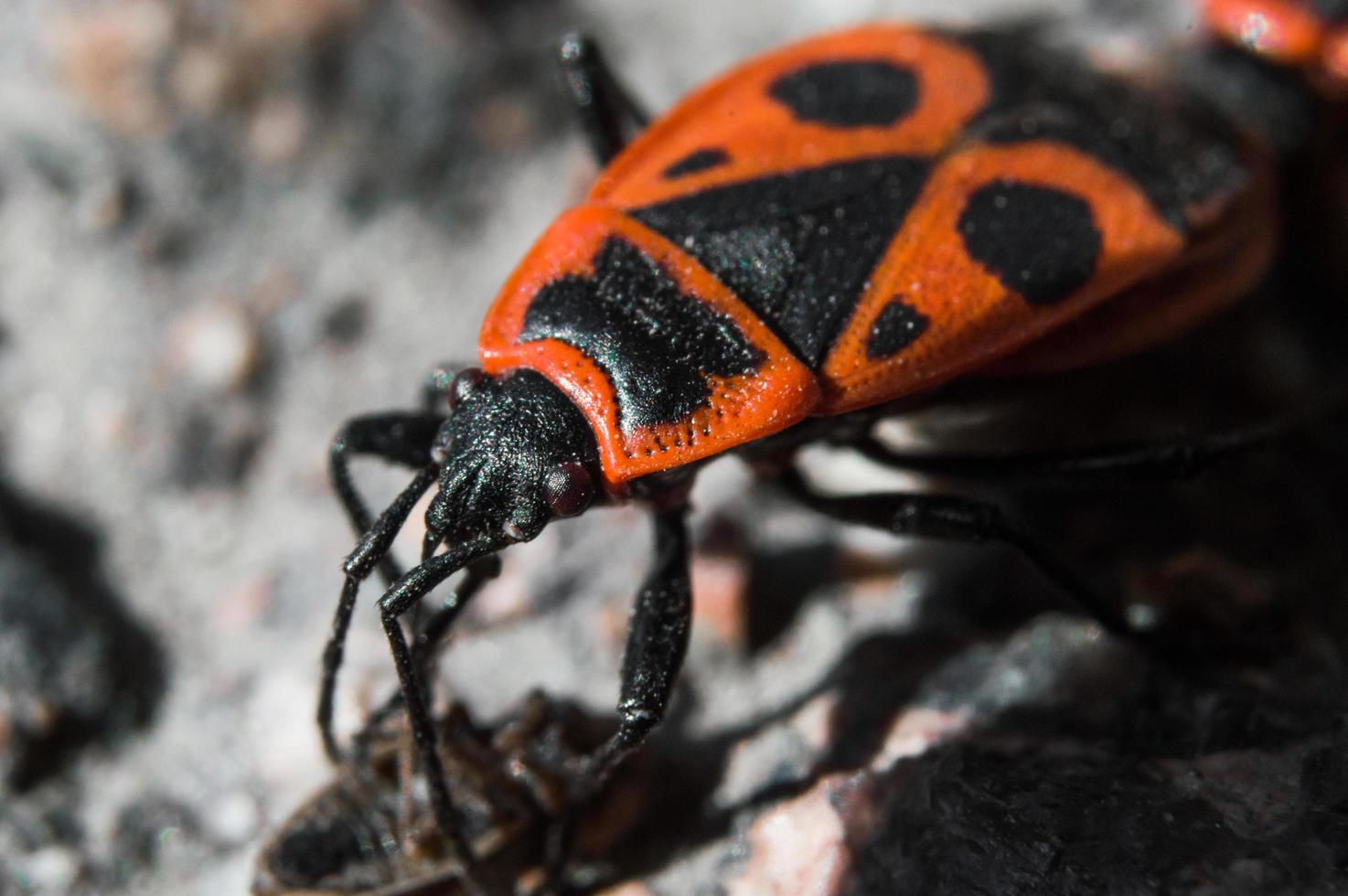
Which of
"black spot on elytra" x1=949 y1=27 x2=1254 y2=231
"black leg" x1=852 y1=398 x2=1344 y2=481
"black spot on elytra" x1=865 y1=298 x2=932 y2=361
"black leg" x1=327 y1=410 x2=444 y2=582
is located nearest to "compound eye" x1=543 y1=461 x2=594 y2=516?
"black leg" x1=327 y1=410 x2=444 y2=582

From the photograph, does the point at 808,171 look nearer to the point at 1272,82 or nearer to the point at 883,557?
the point at 883,557

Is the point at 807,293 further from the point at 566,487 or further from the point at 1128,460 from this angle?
the point at 1128,460

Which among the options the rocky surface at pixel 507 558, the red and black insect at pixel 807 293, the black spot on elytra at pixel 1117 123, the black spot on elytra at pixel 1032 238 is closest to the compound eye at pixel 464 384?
the red and black insect at pixel 807 293

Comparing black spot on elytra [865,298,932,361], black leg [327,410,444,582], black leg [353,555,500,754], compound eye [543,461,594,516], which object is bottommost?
black spot on elytra [865,298,932,361]

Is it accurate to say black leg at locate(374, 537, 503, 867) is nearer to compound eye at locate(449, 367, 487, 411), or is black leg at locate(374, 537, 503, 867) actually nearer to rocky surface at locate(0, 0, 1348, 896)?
rocky surface at locate(0, 0, 1348, 896)

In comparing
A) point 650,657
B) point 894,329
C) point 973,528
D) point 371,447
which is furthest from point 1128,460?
point 371,447
